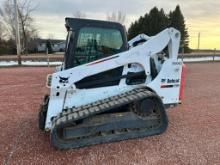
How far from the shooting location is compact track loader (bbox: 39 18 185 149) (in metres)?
4.64

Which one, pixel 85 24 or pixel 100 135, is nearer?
pixel 100 135

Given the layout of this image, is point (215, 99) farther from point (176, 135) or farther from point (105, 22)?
point (105, 22)

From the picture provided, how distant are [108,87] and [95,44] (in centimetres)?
85

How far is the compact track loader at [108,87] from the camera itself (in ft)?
15.2

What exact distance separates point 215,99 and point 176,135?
3546 mm

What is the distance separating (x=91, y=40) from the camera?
16.6 ft

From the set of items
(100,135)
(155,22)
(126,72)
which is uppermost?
(155,22)

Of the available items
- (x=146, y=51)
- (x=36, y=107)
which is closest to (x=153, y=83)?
(x=146, y=51)

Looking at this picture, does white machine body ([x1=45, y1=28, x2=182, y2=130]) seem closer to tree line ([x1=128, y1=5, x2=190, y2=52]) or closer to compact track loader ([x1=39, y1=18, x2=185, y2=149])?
compact track loader ([x1=39, y1=18, x2=185, y2=149])

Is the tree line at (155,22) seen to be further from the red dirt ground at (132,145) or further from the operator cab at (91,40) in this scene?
the operator cab at (91,40)

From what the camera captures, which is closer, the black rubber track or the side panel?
the black rubber track

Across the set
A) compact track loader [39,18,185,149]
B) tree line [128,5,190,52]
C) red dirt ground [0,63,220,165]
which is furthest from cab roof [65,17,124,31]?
tree line [128,5,190,52]

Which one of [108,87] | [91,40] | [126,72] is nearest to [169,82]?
[126,72]

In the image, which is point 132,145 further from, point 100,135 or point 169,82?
point 169,82
